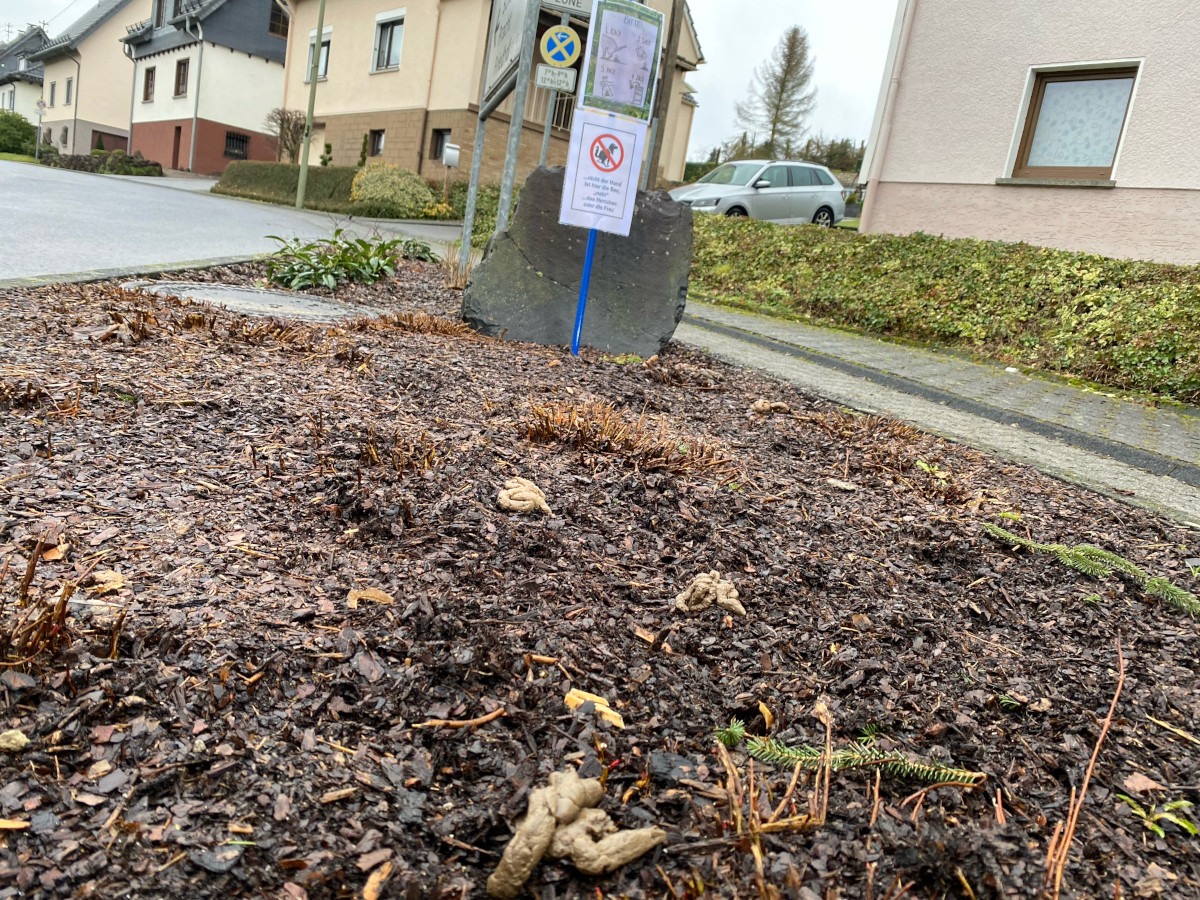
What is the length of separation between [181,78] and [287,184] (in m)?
16.4

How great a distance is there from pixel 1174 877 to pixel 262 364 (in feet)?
11.2

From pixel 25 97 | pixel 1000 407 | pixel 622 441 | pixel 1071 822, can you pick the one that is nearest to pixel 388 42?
pixel 1000 407

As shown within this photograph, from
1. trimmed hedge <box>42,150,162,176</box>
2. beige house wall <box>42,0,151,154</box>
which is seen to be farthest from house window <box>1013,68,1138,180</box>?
beige house wall <box>42,0,151,154</box>

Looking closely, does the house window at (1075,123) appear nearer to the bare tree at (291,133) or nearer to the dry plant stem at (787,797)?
the dry plant stem at (787,797)

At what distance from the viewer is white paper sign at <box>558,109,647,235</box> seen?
4.84m

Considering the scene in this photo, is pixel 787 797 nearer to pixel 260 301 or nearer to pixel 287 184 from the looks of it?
pixel 260 301

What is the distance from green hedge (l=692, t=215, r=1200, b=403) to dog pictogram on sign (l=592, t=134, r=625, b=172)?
201 inches

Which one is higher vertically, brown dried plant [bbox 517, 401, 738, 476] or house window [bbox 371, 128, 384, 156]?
house window [bbox 371, 128, 384, 156]

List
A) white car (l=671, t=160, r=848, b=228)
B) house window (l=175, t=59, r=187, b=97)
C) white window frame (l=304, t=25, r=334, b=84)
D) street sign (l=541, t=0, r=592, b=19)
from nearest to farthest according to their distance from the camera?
street sign (l=541, t=0, r=592, b=19) < white car (l=671, t=160, r=848, b=228) < white window frame (l=304, t=25, r=334, b=84) < house window (l=175, t=59, r=187, b=97)

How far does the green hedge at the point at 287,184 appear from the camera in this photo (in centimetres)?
2167

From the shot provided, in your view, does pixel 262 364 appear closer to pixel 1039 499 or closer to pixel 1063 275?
pixel 1039 499

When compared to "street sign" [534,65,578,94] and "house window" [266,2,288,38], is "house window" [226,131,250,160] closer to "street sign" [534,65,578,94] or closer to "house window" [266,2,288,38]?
"house window" [266,2,288,38]

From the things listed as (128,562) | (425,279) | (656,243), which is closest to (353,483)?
(128,562)

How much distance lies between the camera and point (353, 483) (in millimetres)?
2500
